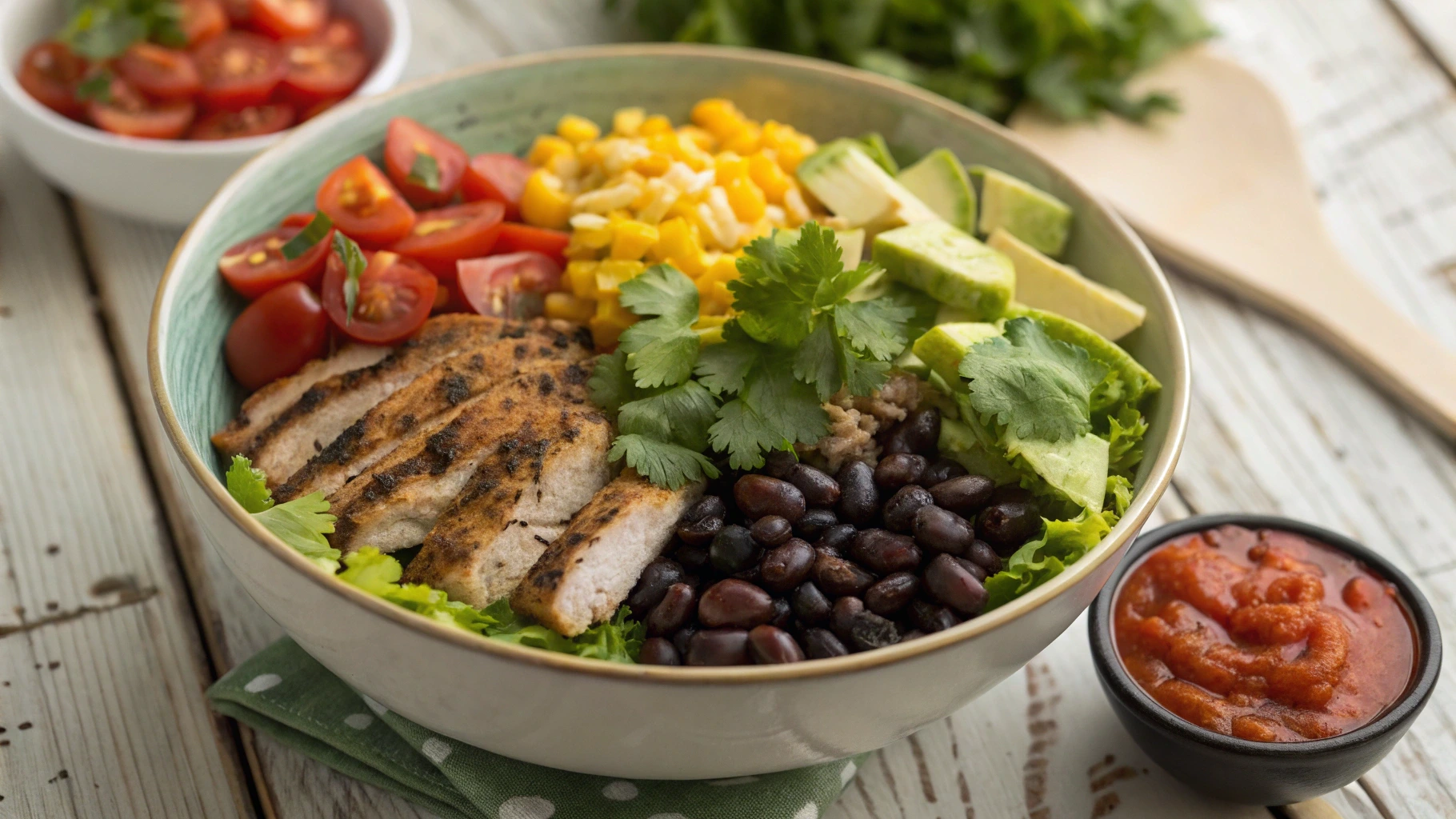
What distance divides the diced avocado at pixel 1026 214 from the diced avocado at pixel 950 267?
30 centimetres

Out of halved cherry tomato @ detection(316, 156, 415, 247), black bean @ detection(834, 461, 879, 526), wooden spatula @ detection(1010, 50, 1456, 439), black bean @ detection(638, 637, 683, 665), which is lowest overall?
black bean @ detection(638, 637, 683, 665)

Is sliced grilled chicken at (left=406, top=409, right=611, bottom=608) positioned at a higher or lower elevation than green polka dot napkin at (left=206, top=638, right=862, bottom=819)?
higher

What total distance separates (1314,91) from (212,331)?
14.3ft

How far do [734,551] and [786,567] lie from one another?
123 mm

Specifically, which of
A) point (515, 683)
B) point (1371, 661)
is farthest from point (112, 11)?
point (1371, 661)

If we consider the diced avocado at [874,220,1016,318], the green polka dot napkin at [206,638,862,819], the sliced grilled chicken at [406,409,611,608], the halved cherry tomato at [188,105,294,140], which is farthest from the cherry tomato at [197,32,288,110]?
the diced avocado at [874,220,1016,318]

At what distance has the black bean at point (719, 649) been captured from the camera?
235cm

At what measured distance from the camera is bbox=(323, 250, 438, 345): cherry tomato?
10.3ft

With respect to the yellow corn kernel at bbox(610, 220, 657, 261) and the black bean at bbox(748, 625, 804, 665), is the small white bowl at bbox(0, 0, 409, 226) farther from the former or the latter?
the black bean at bbox(748, 625, 804, 665)

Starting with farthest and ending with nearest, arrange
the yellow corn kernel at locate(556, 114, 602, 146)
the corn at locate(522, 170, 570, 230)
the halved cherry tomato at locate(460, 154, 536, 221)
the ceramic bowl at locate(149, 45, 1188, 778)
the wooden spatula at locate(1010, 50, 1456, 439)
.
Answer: the wooden spatula at locate(1010, 50, 1456, 439)
the yellow corn kernel at locate(556, 114, 602, 146)
the halved cherry tomato at locate(460, 154, 536, 221)
the corn at locate(522, 170, 570, 230)
the ceramic bowl at locate(149, 45, 1188, 778)

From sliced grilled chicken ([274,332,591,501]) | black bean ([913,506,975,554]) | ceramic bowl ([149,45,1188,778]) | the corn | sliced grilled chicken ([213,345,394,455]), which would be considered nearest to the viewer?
ceramic bowl ([149,45,1188,778])

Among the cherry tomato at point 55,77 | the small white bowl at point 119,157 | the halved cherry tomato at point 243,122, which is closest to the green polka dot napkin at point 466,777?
the small white bowl at point 119,157

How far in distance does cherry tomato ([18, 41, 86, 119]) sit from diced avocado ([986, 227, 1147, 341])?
3.05 metres

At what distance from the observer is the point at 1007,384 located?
2.76 metres
